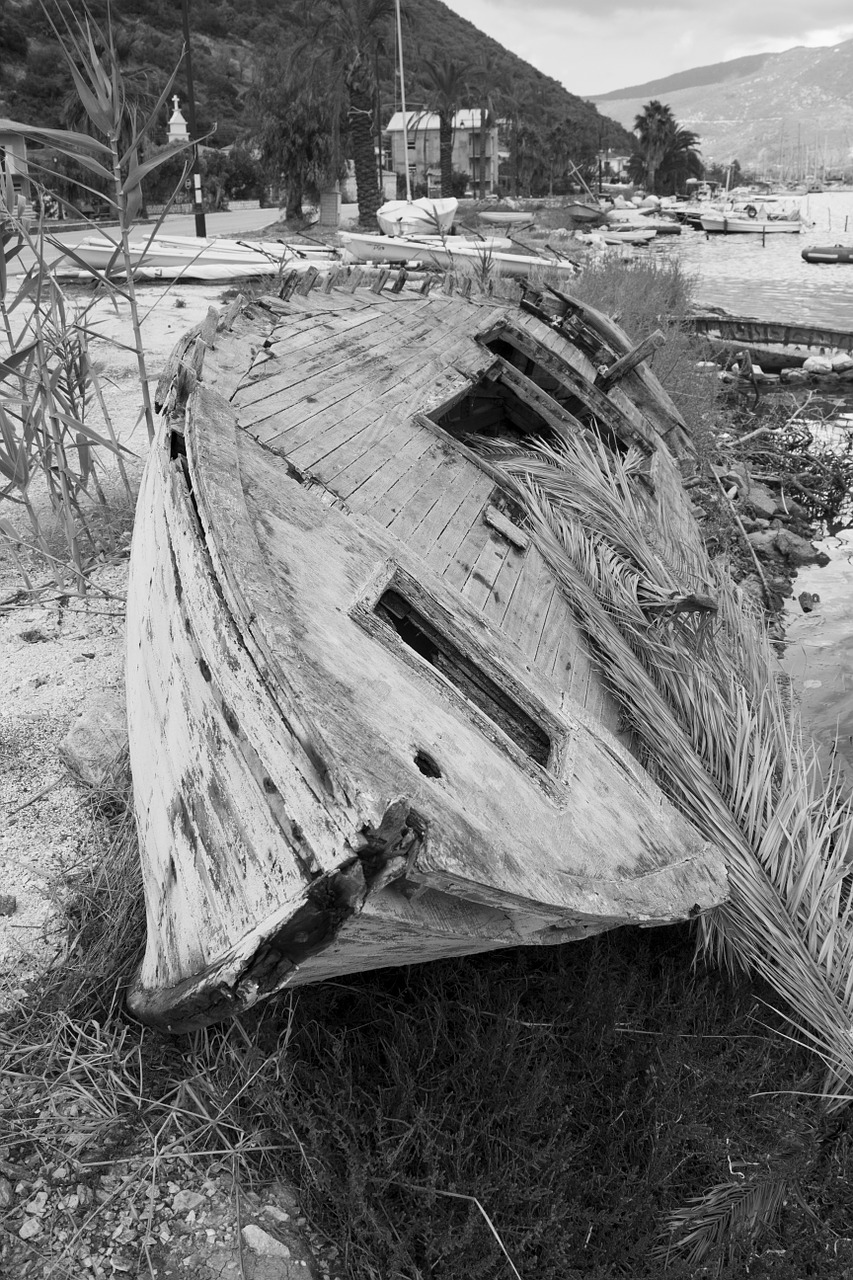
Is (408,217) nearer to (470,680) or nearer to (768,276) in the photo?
(768,276)

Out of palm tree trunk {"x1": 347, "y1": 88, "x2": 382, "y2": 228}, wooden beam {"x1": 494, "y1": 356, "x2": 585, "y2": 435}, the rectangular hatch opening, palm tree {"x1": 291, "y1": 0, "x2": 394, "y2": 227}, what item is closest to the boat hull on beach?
palm tree trunk {"x1": 347, "y1": 88, "x2": 382, "y2": 228}

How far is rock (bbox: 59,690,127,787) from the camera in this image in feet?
11.0

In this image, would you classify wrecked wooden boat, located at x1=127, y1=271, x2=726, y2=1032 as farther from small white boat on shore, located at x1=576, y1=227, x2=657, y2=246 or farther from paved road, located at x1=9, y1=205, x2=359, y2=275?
small white boat on shore, located at x1=576, y1=227, x2=657, y2=246

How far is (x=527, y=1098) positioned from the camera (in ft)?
7.73

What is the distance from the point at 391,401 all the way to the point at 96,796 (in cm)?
203

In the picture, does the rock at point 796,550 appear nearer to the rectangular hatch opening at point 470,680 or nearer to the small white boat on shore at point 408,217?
the rectangular hatch opening at point 470,680

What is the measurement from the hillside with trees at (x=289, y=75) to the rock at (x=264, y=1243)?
4193mm

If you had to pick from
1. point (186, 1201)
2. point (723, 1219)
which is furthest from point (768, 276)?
point (186, 1201)

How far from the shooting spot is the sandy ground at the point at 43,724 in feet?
9.23

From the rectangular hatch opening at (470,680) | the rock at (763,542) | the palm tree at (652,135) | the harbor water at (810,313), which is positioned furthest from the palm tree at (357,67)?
the palm tree at (652,135)

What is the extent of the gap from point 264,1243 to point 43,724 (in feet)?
6.85

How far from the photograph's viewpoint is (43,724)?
364cm

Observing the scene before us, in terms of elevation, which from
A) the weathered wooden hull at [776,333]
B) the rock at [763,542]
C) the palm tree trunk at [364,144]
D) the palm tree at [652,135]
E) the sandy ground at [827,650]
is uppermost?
the palm tree at [652,135]

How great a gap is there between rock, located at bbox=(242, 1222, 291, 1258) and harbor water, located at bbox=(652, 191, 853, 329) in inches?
660
